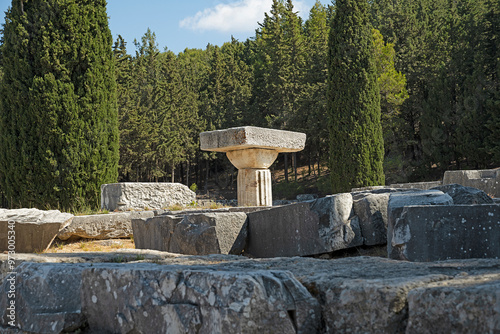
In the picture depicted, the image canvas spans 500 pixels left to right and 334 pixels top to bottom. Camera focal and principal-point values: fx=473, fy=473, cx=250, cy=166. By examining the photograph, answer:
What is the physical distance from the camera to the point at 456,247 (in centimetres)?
321

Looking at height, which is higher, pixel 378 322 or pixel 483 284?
pixel 483 284

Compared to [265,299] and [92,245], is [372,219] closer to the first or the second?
[265,299]

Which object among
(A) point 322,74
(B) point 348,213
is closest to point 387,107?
(A) point 322,74

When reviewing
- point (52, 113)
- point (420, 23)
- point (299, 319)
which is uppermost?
point (420, 23)

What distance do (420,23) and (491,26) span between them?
748 cm

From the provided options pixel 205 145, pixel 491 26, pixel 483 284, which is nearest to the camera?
pixel 483 284

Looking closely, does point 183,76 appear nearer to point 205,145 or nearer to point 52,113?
point 52,113

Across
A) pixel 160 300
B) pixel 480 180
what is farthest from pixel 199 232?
pixel 480 180

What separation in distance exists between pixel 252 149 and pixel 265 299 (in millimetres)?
8143

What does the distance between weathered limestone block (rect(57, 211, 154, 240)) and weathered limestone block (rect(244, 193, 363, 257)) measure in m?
3.22

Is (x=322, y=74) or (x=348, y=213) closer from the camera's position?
(x=348, y=213)

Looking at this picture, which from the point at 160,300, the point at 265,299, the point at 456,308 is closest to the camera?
the point at 456,308

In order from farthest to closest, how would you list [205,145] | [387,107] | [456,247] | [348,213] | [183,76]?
[183,76] < [387,107] < [205,145] < [348,213] < [456,247]

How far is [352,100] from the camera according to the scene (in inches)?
791
